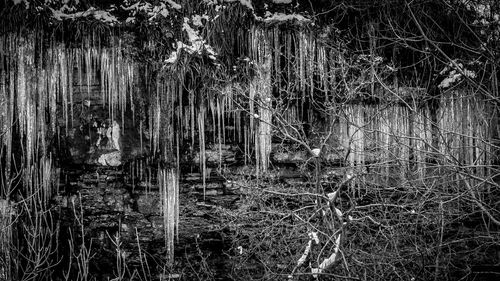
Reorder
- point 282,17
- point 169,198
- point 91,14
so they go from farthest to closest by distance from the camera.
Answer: point 169,198 < point 282,17 < point 91,14

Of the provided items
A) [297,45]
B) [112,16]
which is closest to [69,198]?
[112,16]

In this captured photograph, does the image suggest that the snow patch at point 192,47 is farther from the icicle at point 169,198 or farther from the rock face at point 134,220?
the rock face at point 134,220

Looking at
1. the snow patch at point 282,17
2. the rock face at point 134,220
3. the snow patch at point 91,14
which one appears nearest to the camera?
the snow patch at point 91,14

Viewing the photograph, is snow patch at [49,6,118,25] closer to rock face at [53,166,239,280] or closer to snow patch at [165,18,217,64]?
snow patch at [165,18,217,64]

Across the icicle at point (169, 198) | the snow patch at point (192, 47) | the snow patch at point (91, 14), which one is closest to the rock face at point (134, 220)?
the icicle at point (169, 198)

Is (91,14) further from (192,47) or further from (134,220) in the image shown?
(134,220)

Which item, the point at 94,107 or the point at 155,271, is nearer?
the point at 94,107

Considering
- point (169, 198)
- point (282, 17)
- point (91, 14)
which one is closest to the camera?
point (91, 14)

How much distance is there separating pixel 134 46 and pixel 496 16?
4.66m

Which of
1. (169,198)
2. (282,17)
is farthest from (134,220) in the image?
(282,17)

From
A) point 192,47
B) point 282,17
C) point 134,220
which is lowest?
point 134,220

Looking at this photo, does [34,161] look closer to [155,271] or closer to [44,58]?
[44,58]

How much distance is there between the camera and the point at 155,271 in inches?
306

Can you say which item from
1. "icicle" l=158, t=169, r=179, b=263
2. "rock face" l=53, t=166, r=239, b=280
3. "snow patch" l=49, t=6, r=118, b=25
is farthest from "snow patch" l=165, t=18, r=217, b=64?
"rock face" l=53, t=166, r=239, b=280
